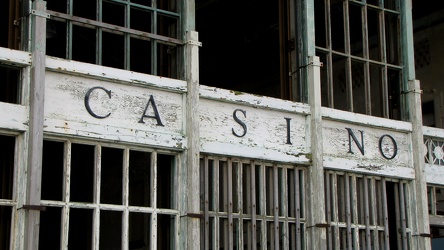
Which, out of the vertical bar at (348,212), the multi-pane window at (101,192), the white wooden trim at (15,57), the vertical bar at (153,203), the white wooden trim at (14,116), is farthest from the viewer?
the multi-pane window at (101,192)

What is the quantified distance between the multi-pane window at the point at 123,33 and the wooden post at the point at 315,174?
218 centimetres

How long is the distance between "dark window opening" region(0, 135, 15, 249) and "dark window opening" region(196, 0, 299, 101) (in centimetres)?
713

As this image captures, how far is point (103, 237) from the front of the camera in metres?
17.4

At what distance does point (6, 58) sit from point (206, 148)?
2903 millimetres

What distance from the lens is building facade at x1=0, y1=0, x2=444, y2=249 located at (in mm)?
10000

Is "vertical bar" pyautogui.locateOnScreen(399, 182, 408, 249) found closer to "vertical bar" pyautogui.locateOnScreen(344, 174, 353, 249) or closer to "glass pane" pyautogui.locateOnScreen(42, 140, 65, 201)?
"vertical bar" pyautogui.locateOnScreen(344, 174, 353, 249)

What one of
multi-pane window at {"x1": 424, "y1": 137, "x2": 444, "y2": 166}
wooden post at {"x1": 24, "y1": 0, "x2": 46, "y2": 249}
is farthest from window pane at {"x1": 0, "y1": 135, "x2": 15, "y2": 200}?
multi-pane window at {"x1": 424, "y1": 137, "x2": 444, "y2": 166}

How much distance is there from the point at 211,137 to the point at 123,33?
5.93ft

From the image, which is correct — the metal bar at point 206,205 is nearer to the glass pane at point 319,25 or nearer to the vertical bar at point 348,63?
the vertical bar at point 348,63

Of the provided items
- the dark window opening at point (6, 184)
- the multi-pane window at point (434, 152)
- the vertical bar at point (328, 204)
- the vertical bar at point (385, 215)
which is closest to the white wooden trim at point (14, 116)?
the dark window opening at point (6, 184)

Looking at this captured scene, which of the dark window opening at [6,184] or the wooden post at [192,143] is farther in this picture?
the wooden post at [192,143]

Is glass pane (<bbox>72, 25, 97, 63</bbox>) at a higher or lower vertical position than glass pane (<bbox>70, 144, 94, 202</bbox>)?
higher

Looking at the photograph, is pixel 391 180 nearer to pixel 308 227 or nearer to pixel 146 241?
pixel 308 227

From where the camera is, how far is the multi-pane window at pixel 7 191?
9703 millimetres
